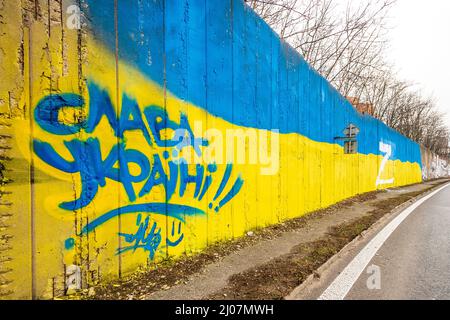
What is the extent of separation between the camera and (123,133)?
3.12 metres

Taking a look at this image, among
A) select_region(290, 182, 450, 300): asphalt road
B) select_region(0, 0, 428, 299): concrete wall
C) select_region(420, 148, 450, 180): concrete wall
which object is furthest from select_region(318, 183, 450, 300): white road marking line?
select_region(420, 148, 450, 180): concrete wall

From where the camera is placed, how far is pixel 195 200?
410cm

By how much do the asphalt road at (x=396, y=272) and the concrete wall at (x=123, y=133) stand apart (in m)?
1.88

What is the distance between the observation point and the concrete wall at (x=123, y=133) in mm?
2361

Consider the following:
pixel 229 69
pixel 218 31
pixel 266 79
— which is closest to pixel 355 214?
pixel 266 79

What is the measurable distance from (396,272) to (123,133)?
13.2ft

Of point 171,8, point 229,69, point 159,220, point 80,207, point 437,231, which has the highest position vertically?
point 171,8

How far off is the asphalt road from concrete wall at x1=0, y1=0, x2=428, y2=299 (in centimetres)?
188
